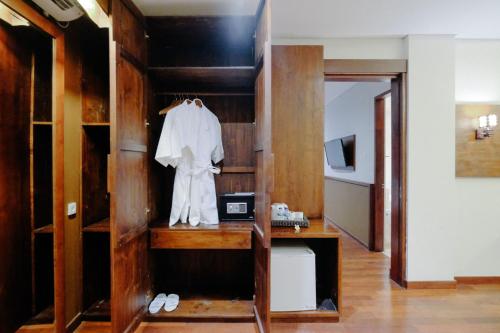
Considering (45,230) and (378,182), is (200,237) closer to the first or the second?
(45,230)

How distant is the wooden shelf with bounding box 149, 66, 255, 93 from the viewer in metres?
2.23

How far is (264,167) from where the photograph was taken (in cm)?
173

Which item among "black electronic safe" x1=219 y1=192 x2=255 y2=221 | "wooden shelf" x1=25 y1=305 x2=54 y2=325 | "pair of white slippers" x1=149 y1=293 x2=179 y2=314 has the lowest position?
"pair of white slippers" x1=149 y1=293 x2=179 y2=314

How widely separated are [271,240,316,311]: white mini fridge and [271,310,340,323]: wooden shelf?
0.04 metres

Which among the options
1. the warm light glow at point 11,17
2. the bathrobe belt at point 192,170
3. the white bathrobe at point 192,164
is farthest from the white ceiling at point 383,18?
the warm light glow at point 11,17

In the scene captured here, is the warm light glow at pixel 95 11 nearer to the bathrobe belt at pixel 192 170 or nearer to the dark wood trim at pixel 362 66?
the bathrobe belt at pixel 192 170

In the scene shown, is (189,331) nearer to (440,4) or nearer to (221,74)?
(221,74)

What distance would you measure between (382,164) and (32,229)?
158 inches

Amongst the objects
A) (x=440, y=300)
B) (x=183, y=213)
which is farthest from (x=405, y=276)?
(x=183, y=213)

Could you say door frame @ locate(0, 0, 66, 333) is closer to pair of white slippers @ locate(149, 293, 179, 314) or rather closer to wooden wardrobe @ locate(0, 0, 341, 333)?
wooden wardrobe @ locate(0, 0, 341, 333)

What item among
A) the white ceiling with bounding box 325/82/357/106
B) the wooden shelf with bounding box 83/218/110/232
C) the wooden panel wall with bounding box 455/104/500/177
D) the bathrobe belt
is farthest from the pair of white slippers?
the white ceiling with bounding box 325/82/357/106

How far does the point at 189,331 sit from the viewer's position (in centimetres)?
214

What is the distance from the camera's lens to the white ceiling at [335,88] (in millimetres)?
4644

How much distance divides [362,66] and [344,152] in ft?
7.53
